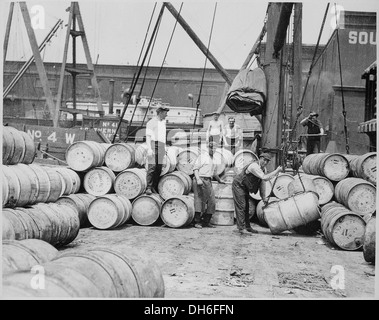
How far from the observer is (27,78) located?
24.4 m

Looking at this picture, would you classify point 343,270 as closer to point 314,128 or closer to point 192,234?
point 192,234

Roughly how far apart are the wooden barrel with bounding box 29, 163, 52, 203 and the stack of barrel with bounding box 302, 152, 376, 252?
4.44 m

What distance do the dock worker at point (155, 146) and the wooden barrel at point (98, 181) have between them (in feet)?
2.68


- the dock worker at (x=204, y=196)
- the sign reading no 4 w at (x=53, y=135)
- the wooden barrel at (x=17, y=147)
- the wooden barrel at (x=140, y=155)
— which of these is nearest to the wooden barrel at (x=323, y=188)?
the dock worker at (x=204, y=196)

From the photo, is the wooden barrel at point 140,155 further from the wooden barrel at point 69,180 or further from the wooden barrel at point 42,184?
the wooden barrel at point 42,184

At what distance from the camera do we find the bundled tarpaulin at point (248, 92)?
922cm

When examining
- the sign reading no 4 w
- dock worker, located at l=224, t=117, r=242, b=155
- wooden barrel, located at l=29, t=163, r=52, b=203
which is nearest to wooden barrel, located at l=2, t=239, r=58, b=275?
wooden barrel, located at l=29, t=163, r=52, b=203

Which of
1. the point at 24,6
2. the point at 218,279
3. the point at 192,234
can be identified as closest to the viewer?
the point at 218,279

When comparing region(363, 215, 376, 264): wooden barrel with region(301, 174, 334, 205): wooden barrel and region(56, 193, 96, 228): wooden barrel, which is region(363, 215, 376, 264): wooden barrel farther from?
region(56, 193, 96, 228): wooden barrel

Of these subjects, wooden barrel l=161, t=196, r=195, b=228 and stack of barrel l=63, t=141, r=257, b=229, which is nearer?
stack of barrel l=63, t=141, r=257, b=229

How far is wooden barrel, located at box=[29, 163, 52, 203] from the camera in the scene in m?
6.20

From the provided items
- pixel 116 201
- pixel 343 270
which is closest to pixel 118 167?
pixel 116 201
